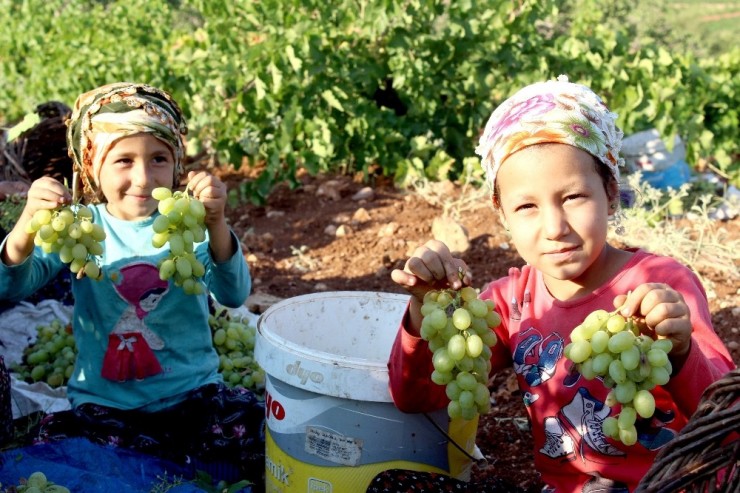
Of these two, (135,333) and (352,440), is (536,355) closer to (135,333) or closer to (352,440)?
(352,440)

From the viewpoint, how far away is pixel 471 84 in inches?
204

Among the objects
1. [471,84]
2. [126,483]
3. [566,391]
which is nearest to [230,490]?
[126,483]

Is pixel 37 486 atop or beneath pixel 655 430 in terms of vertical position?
beneath

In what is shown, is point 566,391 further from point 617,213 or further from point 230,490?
point 230,490

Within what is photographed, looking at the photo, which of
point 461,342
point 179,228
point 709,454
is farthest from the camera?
point 179,228

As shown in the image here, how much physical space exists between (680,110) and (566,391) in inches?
151

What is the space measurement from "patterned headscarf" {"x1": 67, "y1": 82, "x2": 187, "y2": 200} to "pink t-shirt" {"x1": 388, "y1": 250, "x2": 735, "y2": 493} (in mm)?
978

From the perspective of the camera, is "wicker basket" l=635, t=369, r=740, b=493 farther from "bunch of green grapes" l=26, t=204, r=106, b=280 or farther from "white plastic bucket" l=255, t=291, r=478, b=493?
"bunch of green grapes" l=26, t=204, r=106, b=280

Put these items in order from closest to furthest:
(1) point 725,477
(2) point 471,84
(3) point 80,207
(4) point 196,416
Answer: (1) point 725,477, (3) point 80,207, (4) point 196,416, (2) point 471,84

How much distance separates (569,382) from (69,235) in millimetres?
1294

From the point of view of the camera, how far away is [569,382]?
1.95 metres

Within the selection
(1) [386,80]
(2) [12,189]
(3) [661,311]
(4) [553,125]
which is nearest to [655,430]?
(3) [661,311]

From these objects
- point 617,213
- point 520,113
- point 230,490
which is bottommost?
point 230,490

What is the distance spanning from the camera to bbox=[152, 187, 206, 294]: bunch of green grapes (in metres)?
2.20
